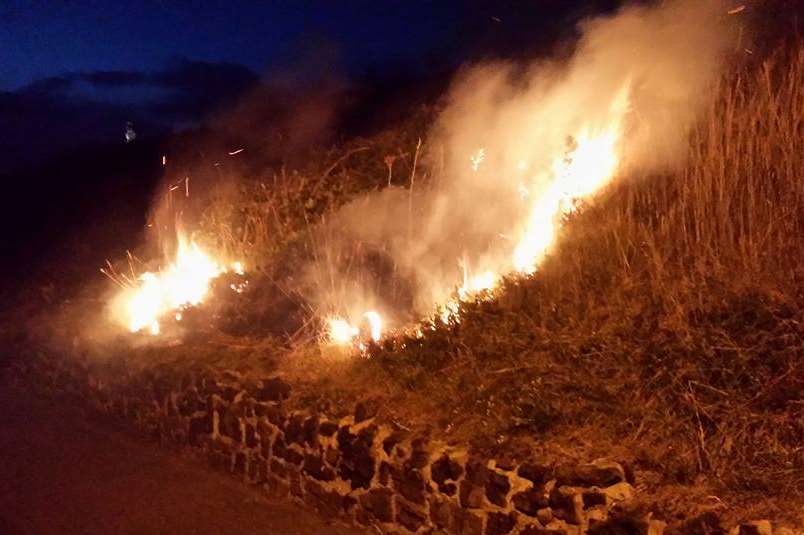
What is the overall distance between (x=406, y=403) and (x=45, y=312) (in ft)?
27.6

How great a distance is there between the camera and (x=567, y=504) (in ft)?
14.5

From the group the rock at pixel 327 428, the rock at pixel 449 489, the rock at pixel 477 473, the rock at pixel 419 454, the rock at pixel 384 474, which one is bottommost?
the rock at pixel 449 489

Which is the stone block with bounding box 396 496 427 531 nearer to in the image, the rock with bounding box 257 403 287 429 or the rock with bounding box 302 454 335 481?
the rock with bounding box 302 454 335 481

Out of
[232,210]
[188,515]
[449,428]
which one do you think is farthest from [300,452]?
[232,210]

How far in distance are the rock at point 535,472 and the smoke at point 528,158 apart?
2428 mm

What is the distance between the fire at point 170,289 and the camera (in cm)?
970

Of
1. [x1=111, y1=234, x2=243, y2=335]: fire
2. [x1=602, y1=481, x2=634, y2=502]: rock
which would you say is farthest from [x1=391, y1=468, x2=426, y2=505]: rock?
[x1=111, y1=234, x2=243, y2=335]: fire

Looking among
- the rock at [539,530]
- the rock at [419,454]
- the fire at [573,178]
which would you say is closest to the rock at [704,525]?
the rock at [539,530]

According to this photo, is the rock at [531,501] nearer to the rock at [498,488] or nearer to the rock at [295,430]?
the rock at [498,488]

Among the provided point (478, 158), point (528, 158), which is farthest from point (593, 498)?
point (478, 158)

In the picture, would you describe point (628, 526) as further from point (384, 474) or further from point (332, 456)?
point (332, 456)

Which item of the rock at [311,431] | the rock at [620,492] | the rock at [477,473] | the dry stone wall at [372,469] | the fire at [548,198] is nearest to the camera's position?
the rock at [620,492]

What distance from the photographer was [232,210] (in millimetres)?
11289

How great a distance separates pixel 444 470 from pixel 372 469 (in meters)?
0.71
